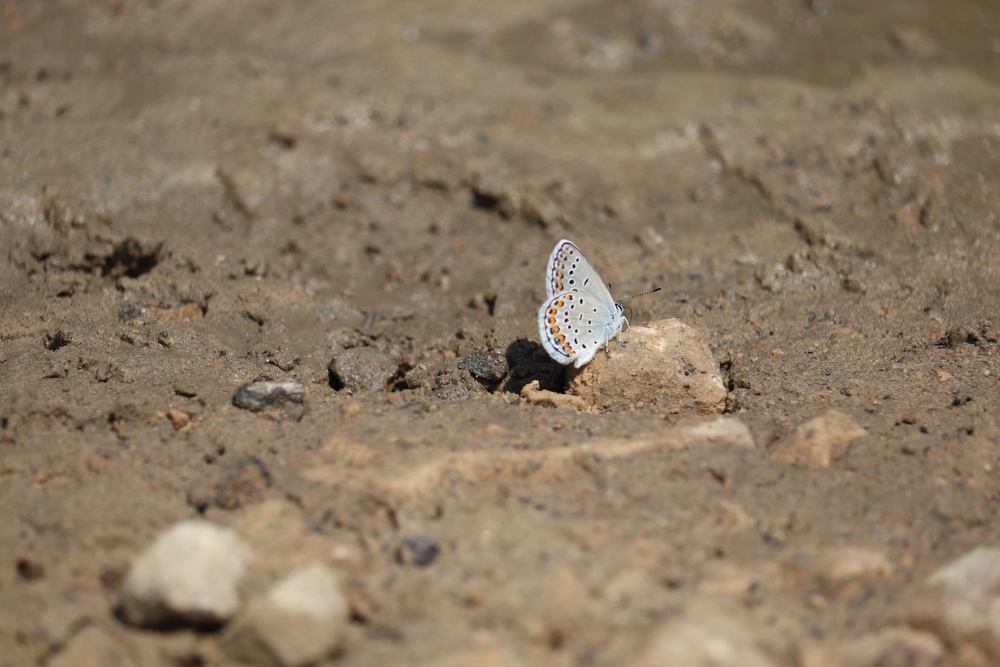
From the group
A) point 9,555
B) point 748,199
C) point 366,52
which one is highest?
point 366,52

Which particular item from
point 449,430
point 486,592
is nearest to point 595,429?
point 449,430

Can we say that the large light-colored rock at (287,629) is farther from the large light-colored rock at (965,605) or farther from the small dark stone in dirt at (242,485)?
the large light-colored rock at (965,605)

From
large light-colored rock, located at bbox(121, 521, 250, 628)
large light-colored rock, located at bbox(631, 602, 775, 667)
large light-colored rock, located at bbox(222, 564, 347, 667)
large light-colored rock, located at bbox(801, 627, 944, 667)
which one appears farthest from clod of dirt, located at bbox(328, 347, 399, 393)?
large light-colored rock, located at bbox(801, 627, 944, 667)

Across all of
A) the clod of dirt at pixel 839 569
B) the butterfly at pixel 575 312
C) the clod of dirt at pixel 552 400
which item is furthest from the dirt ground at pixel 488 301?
the butterfly at pixel 575 312

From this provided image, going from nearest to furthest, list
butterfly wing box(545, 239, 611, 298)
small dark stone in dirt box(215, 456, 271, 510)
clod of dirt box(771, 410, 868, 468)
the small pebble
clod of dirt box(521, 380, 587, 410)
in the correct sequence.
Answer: small dark stone in dirt box(215, 456, 271, 510), clod of dirt box(771, 410, 868, 468), the small pebble, clod of dirt box(521, 380, 587, 410), butterfly wing box(545, 239, 611, 298)

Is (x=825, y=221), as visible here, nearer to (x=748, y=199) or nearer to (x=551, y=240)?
(x=748, y=199)

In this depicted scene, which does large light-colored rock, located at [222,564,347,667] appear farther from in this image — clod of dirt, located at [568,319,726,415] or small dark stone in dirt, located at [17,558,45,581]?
clod of dirt, located at [568,319,726,415]
